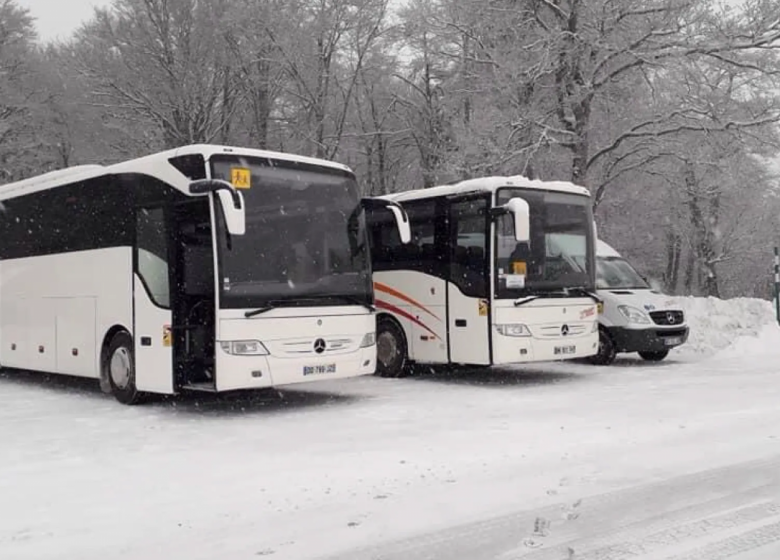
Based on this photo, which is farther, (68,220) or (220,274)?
(68,220)

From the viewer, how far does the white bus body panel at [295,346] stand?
985 centimetres

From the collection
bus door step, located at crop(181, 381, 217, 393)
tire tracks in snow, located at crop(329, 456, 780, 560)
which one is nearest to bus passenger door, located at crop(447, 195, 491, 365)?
bus door step, located at crop(181, 381, 217, 393)

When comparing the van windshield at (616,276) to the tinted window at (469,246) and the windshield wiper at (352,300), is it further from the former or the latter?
the windshield wiper at (352,300)

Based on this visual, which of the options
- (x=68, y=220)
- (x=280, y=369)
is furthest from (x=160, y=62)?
(x=280, y=369)

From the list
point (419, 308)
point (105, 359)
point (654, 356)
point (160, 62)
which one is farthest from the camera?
point (160, 62)

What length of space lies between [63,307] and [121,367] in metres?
1.93

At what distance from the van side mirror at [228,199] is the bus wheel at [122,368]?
260 centimetres

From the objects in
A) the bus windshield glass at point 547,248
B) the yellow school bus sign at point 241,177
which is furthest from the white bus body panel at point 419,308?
the yellow school bus sign at point 241,177

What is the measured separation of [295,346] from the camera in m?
10.4

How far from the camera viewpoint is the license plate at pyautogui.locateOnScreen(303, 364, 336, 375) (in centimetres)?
1046

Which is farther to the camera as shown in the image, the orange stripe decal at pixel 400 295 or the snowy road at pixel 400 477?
the orange stripe decal at pixel 400 295

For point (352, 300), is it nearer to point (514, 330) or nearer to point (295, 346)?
point (295, 346)

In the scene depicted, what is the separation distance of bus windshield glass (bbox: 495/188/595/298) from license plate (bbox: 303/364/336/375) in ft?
10.3

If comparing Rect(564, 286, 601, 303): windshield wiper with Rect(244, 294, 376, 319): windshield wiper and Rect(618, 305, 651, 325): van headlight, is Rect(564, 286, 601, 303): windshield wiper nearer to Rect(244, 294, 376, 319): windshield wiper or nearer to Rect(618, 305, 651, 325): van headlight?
Rect(618, 305, 651, 325): van headlight
